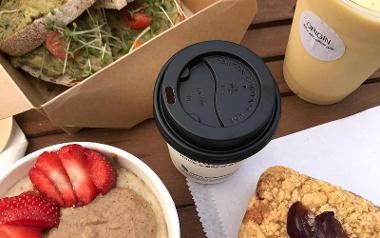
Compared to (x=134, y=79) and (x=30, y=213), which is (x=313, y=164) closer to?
(x=134, y=79)

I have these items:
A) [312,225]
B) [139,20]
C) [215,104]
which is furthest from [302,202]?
[139,20]

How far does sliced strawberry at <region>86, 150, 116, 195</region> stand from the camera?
0.88m

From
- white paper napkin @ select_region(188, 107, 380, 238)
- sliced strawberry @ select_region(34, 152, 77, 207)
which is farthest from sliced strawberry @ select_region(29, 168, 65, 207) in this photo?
white paper napkin @ select_region(188, 107, 380, 238)

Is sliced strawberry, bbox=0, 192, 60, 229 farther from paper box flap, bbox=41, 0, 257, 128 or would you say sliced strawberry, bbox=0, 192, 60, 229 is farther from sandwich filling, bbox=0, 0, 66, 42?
sandwich filling, bbox=0, 0, 66, 42

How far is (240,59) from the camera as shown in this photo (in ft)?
3.03

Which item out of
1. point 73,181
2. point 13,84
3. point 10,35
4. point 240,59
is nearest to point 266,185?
point 240,59

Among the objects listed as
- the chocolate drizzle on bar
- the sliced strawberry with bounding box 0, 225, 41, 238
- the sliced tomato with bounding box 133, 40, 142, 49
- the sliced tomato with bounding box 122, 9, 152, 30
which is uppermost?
the sliced tomato with bounding box 122, 9, 152, 30

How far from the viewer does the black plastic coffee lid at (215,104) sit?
85 cm

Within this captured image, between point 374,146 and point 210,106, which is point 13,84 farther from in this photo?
point 374,146

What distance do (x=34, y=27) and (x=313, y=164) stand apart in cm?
71

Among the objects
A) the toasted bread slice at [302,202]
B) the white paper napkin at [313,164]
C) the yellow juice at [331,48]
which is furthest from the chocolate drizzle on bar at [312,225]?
the yellow juice at [331,48]

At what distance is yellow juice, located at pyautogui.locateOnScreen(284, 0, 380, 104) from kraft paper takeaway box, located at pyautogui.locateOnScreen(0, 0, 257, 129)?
144 mm

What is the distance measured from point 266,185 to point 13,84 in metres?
0.54

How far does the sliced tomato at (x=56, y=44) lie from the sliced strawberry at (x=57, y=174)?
32 centimetres
